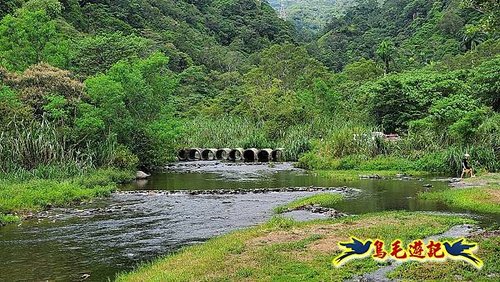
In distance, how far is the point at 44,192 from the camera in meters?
29.0

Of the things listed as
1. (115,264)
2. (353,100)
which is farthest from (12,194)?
(353,100)

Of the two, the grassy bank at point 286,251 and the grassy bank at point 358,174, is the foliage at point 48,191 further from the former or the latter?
the grassy bank at point 358,174

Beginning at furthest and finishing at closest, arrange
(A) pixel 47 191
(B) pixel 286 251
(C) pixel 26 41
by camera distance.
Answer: (C) pixel 26 41
(A) pixel 47 191
(B) pixel 286 251

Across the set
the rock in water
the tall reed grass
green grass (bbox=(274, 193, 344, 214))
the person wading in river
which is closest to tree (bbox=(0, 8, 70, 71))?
the tall reed grass

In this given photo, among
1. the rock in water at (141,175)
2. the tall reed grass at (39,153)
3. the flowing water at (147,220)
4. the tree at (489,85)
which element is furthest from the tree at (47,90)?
the tree at (489,85)

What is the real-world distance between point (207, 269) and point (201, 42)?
120695 millimetres

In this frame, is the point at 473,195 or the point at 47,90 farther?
the point at 47,90

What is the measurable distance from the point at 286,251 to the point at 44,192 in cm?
1837

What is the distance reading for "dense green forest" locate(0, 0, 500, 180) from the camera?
37.1 meters

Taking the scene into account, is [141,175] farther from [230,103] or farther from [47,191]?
[230,103]

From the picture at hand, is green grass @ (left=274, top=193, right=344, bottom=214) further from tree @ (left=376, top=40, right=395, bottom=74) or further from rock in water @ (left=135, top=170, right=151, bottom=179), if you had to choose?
tree @ (left=376, top=40, right=395, bottom=74)

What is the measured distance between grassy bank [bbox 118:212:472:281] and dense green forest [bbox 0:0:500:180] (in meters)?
7.61

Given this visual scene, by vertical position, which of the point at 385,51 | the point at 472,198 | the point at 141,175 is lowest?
the point at 472,198

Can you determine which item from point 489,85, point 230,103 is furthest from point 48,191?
point 230,103
